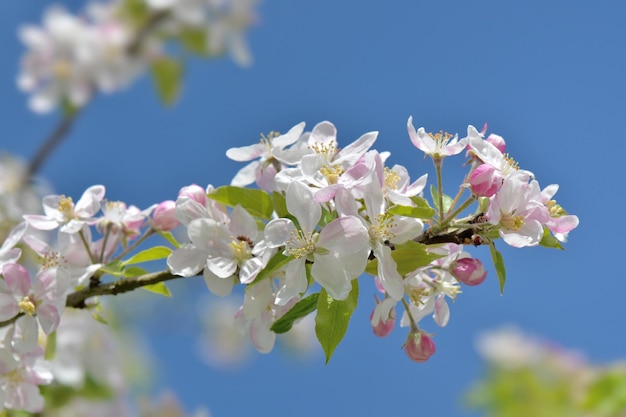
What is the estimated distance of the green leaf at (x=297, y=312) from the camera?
1.21 meters

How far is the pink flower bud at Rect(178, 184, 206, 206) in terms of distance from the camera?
49.7 inches

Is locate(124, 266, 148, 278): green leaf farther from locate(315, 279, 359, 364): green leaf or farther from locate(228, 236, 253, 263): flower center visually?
locate(315, 279, 359, 364): green leaf

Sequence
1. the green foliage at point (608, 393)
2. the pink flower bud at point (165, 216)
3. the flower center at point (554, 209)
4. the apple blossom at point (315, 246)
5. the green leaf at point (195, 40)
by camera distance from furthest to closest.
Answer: the green leaf at point (195, 40) < the green foliage at point (608, 393) < the pink flower bud at point (165, 216) < the flower center at point (554, 209) < the apple blossom at point (315, 246)

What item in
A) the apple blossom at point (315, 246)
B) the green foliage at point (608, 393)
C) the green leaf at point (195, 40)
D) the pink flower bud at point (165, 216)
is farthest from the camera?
the green leaf at point (195, 40)

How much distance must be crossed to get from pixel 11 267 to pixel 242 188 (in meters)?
0.40

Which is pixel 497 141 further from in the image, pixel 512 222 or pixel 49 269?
pixel 49 269

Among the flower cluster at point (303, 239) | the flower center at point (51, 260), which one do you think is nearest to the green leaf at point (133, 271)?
the flower cluster at point (303, 239)

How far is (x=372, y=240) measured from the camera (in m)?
1.14

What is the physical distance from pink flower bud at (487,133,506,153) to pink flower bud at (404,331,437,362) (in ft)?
1.10

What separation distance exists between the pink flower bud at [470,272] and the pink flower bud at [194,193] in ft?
1.39

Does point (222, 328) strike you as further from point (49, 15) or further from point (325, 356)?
point (325, 356)

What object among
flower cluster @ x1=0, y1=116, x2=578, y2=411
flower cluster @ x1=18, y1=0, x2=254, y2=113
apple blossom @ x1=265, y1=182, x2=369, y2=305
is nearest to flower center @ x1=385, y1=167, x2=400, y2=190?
flower cluster @ x1=0, y1=116, x2=578, y2=411

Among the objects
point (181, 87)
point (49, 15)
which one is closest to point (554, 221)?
point (181, 87)

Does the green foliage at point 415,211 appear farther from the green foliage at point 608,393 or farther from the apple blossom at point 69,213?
the green foliage at point 608,393
